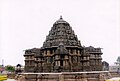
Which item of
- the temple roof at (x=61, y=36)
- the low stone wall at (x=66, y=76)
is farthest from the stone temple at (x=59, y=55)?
the low stone wall at (x=66, y=76)

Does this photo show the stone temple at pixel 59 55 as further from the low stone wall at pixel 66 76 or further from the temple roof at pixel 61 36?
the low stone wall at pixel 66 76

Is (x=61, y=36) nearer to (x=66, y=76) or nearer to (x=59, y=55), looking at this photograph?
(x=59, y=55)

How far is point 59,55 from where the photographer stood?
115 ft

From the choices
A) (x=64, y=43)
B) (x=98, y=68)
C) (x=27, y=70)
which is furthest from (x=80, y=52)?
(x=27, y=70)

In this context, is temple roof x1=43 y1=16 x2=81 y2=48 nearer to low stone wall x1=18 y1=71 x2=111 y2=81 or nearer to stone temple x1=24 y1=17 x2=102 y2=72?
stone temple x1=24 y1=17 x2=102 y2=72

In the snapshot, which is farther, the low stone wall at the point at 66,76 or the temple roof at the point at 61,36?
the temple roof at the point at 61,36

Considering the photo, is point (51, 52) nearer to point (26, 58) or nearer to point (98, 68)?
point (26, 58)

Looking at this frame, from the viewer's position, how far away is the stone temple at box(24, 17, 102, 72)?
3497 centimetres

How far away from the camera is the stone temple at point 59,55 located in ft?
115

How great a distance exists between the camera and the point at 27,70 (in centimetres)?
4247

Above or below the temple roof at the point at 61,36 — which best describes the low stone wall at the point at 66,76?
below

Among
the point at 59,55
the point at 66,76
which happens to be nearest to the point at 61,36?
the point at 59,55

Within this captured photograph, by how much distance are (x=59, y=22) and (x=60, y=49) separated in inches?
341

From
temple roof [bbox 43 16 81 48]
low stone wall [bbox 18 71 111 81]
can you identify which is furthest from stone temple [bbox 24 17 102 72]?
low stone wall [bbox 18 71 111 81]
